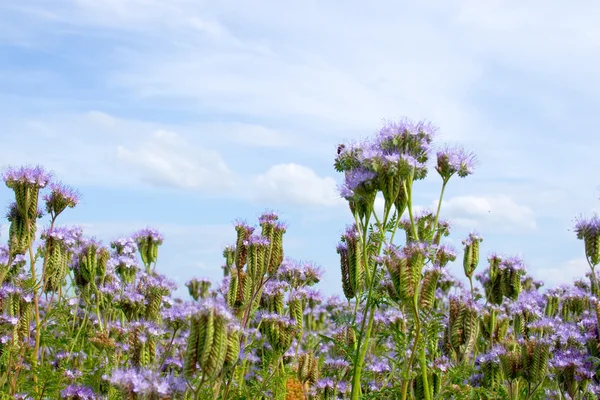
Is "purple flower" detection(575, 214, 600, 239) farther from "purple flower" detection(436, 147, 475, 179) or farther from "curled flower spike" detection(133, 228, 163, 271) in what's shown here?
"curled flower spike" detection(133, 228, 163, 271)

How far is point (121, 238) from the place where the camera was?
1055cm

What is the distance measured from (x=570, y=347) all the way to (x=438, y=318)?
8.29 feet

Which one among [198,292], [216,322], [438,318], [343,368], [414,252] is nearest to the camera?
[216,322]

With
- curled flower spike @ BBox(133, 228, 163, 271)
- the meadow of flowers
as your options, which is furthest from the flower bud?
curled flower spike @ BBox(133, 228, 163, 271)

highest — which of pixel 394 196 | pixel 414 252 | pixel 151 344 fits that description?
pixel 394 196

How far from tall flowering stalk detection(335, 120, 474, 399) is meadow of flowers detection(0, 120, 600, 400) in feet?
0.05

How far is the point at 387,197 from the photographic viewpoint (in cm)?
568

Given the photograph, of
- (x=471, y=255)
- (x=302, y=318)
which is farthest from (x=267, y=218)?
(x=471, y=255)

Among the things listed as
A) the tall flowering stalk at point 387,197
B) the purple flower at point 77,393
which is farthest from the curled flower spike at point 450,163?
the purple flower at point 77,393

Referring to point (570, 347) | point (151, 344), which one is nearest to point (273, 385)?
point (151, 344)

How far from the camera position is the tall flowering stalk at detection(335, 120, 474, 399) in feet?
17.4

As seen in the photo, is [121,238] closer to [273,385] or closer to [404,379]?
[273,385]

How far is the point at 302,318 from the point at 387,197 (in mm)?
2106

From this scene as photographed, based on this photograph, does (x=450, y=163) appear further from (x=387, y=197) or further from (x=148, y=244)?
(x=148, y=244)
